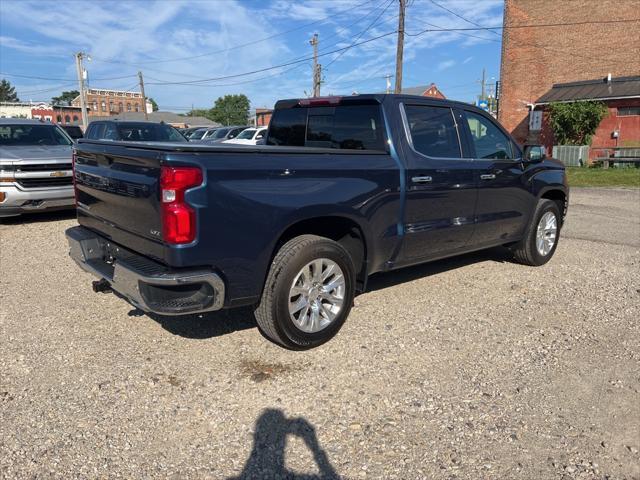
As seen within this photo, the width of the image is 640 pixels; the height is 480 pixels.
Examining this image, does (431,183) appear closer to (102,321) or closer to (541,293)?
(541,293)

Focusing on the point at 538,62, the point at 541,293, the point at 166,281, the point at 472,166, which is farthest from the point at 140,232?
the point at 538,62

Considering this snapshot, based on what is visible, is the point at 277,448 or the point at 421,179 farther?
the point at 421,179

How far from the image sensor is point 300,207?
3.69m

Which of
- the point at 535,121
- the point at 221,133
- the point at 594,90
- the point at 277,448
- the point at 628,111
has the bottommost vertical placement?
the point at 277,448

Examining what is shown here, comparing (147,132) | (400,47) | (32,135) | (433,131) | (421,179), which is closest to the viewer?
(421,179)

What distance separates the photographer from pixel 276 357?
154 inches

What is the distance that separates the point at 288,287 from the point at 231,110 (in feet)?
408

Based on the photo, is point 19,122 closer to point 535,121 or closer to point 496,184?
point 496,184

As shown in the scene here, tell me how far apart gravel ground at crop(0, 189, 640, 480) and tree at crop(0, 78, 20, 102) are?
411 ft

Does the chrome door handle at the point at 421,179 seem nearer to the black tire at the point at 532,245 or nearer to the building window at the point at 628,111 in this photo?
the black tire at the point at 532,245

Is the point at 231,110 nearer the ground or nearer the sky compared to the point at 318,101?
nearer the sky

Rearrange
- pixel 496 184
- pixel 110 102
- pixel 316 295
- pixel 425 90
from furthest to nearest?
pixel 110 102, pixel 425 90, pixel 496 184, pixel 316 295

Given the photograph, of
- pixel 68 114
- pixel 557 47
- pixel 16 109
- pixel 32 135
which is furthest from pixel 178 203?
pixel 68 114

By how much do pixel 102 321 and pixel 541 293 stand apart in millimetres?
4191
